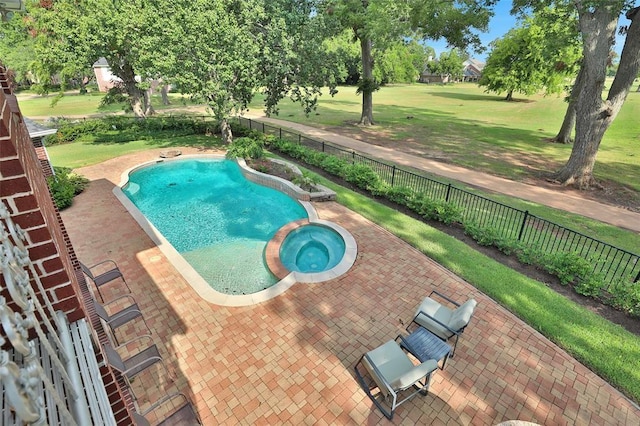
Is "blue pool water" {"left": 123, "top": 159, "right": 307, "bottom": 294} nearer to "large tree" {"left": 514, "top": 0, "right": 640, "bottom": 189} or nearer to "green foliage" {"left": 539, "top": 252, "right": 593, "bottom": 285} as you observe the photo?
"green foliage" {"left": 539, "top": 252, "right": 593, "bottom": 285}

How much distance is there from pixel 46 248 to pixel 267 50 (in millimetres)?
15463

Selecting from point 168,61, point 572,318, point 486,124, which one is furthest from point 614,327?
point 486,124

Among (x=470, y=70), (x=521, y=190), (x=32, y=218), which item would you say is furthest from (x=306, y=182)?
(x=470, y=70)

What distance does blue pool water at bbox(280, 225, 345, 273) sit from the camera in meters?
9.39

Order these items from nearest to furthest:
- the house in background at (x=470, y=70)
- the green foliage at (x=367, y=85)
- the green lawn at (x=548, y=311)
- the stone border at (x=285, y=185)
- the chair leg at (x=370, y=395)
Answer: the chair leg at (x=370, y=395) → the green lawn at (x=548, y=311) → the stone border at (x=285, y=185) → the green foliage at (x=367, y=85) → the house in background at (x=470, y=70)

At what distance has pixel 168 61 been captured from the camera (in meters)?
14.6

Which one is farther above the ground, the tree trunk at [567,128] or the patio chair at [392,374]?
the tree trunk at [567,128]

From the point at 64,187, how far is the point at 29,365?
13.8 m

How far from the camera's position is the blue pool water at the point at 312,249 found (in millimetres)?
9391

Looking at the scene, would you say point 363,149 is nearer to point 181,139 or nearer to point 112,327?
point 181,139

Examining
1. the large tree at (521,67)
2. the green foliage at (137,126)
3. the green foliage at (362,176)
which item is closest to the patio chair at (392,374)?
the green foliage at (362,176)

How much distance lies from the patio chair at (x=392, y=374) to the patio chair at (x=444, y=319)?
853 mm

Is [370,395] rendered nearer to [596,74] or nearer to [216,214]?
[216,214]

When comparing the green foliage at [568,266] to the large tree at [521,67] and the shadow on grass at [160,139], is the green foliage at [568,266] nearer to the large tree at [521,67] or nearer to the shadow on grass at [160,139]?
the shadow on grass at [160,139]
